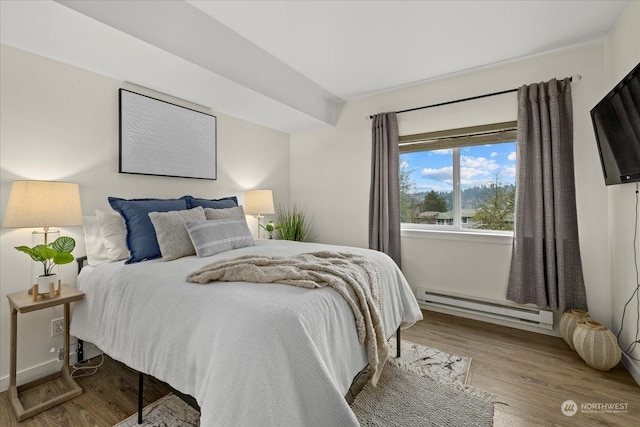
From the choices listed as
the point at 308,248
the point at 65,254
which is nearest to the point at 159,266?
the point at 65,254

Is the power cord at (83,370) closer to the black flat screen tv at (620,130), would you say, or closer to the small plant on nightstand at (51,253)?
the small plant on nightstand at (51,253)

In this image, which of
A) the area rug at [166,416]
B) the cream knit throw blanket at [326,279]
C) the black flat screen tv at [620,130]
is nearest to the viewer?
the cream knit throw blanket at [326,279]

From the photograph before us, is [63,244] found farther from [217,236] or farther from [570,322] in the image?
[570,322]

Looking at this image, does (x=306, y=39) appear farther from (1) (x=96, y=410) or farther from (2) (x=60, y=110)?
(1) (x=96, y=410)

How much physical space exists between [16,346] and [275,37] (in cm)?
285

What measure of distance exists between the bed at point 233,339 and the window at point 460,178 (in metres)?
1.83

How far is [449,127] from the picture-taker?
3168 millimetres

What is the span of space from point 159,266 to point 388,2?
7.84 feet

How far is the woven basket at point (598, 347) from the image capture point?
202 centimetres

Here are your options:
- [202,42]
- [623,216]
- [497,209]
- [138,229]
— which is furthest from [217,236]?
[623,216]

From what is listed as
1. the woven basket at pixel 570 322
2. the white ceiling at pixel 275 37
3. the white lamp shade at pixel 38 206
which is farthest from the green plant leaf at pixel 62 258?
the woven basket at pixel 570 322

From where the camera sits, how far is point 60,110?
6.98 ft

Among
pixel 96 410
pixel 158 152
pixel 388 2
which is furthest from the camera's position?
pixel 158 152

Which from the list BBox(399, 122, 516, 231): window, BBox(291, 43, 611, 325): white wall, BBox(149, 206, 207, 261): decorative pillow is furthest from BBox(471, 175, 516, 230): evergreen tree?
BBox(149, 206, 207, 261): decorative pillow
